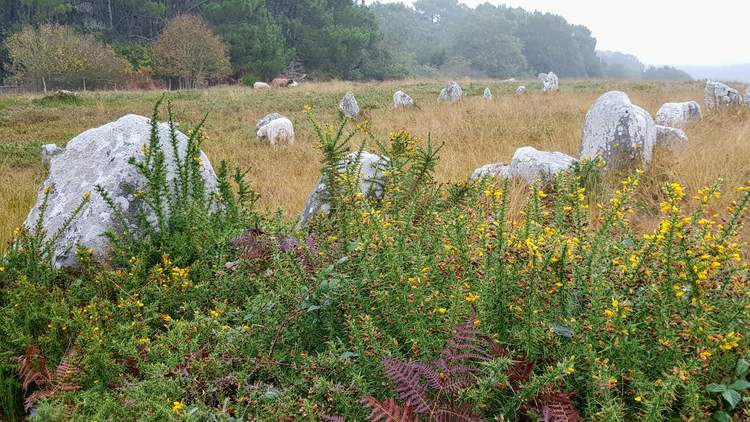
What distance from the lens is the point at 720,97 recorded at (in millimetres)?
13211

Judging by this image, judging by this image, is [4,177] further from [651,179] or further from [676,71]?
[676,71]

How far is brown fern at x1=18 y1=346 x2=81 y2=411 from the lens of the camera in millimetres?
2461

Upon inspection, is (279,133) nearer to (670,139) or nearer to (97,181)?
(97,181)

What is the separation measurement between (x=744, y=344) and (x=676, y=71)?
111 m

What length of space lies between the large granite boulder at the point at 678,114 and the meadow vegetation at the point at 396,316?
7.24 metres

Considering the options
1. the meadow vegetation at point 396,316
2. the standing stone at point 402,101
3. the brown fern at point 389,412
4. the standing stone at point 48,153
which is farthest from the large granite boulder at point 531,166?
the standing stone at point 402,101

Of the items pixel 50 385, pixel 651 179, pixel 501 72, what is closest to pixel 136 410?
pixel 50 385

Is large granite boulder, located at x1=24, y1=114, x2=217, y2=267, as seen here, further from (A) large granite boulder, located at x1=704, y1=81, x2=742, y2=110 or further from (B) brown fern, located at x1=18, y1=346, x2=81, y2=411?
(A) large granite boulder, located at x1=704, y1=81, x2=742, y2=110

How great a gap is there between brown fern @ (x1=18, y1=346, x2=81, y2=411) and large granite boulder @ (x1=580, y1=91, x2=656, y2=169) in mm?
6357

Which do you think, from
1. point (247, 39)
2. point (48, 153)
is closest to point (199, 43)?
point (247, 39)

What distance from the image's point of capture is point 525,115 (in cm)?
1150

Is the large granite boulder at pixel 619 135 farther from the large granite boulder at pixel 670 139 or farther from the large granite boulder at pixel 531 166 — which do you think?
the large granite boulder at pixel 531 166

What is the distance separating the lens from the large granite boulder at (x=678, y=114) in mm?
10203

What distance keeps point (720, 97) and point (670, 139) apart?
7771mm
